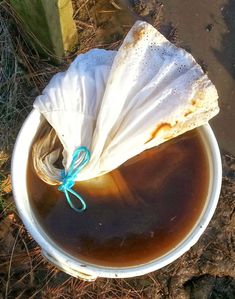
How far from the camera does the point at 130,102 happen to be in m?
1.55

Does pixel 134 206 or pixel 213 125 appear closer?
pixel 134 206

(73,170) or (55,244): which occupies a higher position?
(73,170)

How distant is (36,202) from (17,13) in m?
0.85

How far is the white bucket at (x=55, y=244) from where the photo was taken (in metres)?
1.56

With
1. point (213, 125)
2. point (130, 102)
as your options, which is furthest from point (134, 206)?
point (213, 125)

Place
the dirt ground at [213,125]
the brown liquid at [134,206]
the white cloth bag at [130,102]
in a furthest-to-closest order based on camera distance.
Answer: the dirt ground at [213,125], the brown liquid at [134,206], the white cloth bag at [130,102]

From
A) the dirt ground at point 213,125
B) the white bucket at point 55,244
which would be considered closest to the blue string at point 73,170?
the white bucket at point 55,244

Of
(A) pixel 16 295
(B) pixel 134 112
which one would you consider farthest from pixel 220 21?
(A) pixel 16 295

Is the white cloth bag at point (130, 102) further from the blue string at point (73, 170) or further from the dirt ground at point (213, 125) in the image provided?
the dirt ground at point (213, 125)

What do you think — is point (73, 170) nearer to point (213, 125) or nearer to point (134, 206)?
point (134, 206)

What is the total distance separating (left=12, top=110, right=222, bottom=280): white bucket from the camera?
156cm

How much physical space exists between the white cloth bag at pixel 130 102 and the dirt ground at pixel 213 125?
659mm

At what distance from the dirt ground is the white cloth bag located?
25.9 inches

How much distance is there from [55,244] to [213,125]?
97 centimetres
